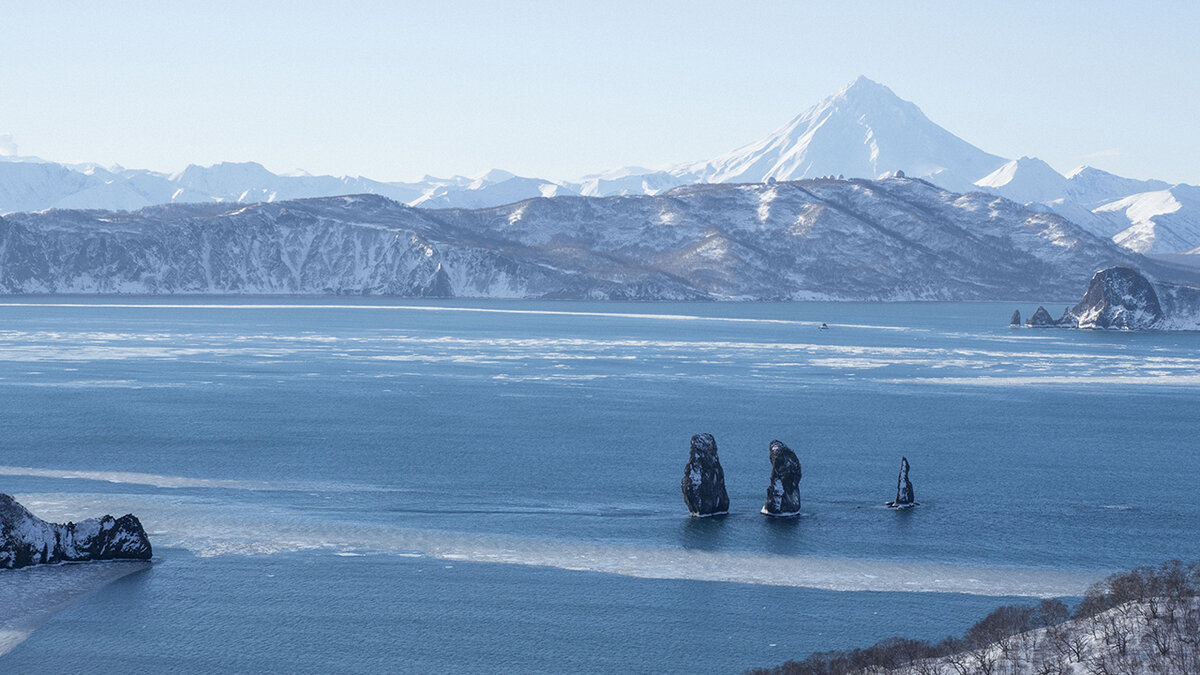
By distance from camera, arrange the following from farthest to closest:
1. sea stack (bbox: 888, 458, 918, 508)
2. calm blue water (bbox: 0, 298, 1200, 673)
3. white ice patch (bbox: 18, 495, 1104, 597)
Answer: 1. sea stack (bbox: 888, 458, 918, 508)
2. white ice patch (bbox: 18, 495, 1104, 597)
3. calm blue water (bbox: 0, 298, 1200, 673)

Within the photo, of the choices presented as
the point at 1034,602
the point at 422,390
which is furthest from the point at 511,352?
the point at 1034,602

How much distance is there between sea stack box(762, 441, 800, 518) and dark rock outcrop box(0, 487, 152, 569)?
3675 cm

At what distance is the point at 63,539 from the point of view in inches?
2566

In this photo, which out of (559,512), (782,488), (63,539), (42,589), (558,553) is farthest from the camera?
(559,512)

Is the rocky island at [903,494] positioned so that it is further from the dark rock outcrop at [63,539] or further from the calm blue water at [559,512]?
the dark rock outcrop at [63,539]

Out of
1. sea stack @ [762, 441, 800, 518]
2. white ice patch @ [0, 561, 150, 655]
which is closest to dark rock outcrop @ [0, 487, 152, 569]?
white ice patch @ [0, 561, 150, 655]

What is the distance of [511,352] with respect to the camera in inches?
7608

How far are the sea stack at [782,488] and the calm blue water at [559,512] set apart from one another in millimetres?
1496

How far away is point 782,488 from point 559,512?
14096 millimetres

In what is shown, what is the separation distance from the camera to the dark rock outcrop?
6369 cm

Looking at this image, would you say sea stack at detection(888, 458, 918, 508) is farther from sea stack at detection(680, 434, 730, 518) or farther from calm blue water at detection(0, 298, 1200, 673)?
sea stack at detection(680, 434, 730, 518)

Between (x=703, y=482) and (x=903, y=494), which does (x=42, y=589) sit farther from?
(x=903, y=494)

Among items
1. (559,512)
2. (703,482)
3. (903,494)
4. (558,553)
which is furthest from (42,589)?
(903,494)

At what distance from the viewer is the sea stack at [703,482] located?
7556 cm
